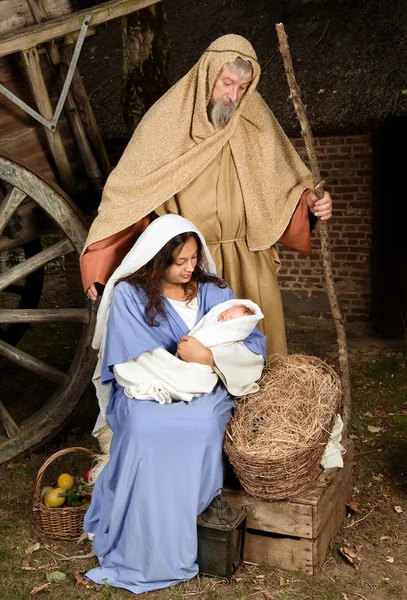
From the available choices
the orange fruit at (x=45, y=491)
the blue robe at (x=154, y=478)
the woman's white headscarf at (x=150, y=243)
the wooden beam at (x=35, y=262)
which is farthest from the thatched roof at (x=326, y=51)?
the orange fruit at (x=45, y=491)

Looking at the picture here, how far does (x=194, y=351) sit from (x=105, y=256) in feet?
2.93

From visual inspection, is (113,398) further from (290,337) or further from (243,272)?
(290,337)

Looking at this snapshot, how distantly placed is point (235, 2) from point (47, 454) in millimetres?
5466

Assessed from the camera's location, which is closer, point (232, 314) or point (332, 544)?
point (232, 314)

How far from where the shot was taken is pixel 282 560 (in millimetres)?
4070

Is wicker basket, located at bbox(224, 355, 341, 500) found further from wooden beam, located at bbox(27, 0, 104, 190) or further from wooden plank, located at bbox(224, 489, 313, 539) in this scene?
wooden beam, located at bbox(27, 0, 104, 190)

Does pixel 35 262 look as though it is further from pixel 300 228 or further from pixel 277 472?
pixel 277 472

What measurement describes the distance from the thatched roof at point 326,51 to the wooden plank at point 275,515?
4.21 meters

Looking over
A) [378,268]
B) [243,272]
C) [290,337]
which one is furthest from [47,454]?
[378,268]

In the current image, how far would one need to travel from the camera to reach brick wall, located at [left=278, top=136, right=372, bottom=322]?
311 inches

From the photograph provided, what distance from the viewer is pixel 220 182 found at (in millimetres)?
4625

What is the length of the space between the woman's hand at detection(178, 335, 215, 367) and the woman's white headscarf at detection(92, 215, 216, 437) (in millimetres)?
447

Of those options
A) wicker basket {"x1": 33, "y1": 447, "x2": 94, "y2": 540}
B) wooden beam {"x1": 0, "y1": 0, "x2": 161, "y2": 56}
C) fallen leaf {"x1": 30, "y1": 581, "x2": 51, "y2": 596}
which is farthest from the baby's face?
wooden beam {"x1": 0, "y1": 0, "x2": 161, "y2": 56}

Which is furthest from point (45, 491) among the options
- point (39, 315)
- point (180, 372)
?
point (180, 372)
